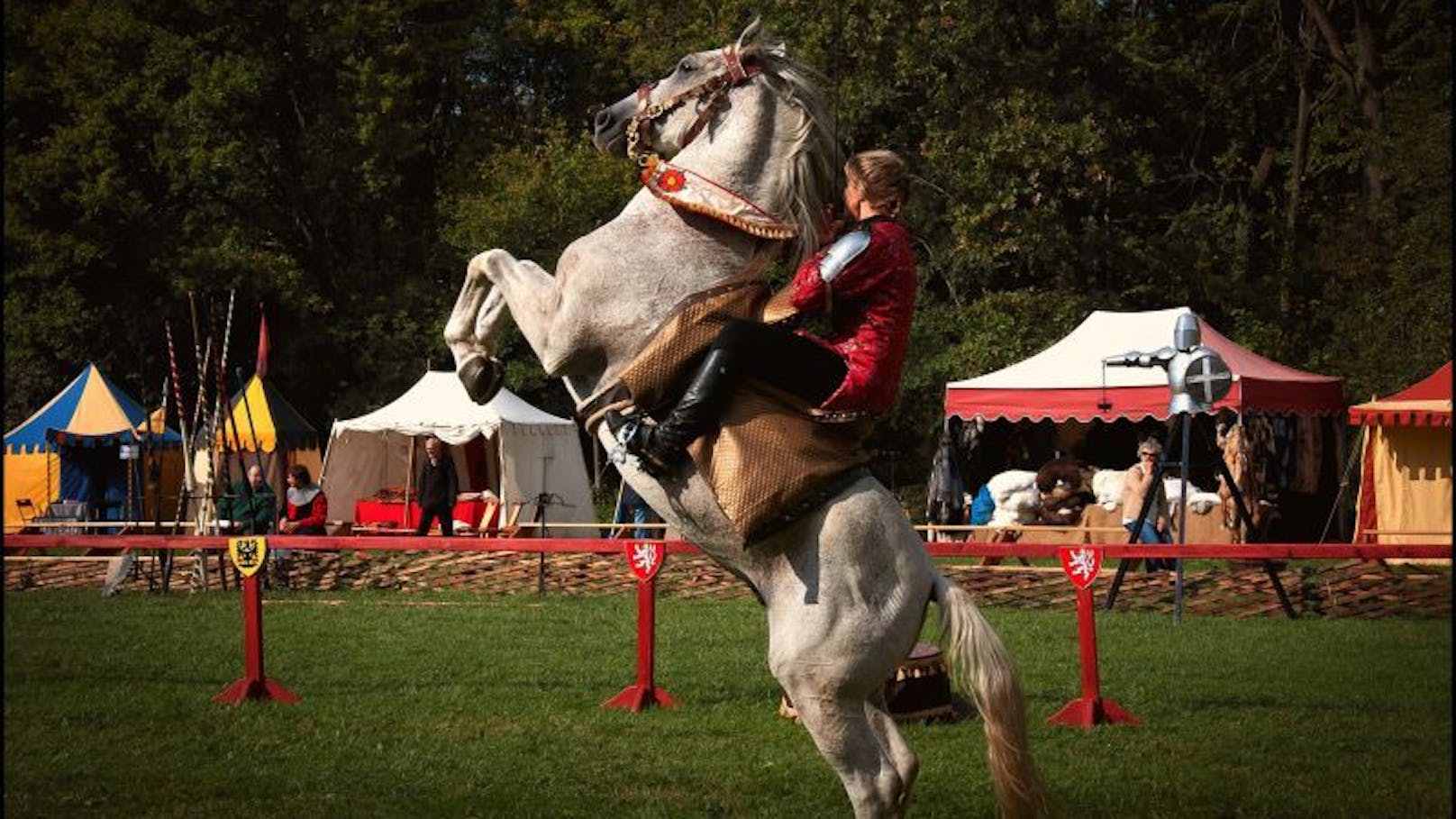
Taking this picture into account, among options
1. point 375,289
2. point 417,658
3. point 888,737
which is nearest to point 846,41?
point 375,289

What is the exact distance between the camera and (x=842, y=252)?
→ 194 inches

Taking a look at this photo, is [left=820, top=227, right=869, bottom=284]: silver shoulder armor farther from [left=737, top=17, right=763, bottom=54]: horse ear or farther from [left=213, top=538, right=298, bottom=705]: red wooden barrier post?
[left=213, top=538, right=298, bottom=705]: red wooden barrier post

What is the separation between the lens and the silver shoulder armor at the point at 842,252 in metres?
4.94

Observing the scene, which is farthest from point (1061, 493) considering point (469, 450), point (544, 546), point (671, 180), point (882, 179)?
point (671, 180)

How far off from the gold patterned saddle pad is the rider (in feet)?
0.18

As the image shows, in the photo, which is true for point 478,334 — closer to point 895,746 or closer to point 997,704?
point 895,746

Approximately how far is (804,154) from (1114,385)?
15.3 metres

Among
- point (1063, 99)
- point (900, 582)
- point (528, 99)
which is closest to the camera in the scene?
point (900, 582)

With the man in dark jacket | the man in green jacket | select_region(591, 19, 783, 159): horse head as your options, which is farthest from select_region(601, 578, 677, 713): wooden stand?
the man in dark jacket

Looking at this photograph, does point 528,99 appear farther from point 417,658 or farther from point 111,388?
point 417,658

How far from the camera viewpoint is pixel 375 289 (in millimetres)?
33750

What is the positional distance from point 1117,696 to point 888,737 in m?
5.14

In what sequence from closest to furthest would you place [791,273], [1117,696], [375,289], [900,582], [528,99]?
[900,582], [791,273], [1117,696], [375,289], [528,99]

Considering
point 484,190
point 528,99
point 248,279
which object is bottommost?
point 248,279
